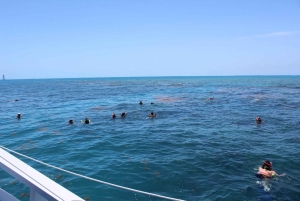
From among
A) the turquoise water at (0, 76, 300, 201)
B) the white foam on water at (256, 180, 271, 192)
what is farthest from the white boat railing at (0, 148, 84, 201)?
the white foam on water at (256, 180, 271, 192)

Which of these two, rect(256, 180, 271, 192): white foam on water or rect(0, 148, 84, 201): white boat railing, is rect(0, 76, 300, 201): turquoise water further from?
rect(0, 148, 84, 201): white boat railing

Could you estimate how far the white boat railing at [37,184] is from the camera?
8.00 ft

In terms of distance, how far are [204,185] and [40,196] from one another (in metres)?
9.97

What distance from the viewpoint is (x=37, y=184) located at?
252 cm

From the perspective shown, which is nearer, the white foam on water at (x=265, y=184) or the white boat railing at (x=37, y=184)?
the white boat railing at (x=37, y=184)

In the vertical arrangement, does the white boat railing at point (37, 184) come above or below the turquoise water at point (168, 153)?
above

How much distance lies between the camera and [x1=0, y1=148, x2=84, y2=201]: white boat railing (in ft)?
8.00

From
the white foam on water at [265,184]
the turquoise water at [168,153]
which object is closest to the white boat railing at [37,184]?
the turquoise water at [168,153]

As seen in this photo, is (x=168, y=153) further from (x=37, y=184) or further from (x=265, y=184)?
(x=37, y=184)

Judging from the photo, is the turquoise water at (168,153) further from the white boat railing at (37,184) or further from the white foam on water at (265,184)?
the white boat railing at (37,184)

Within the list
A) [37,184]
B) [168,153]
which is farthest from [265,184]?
[37,184]

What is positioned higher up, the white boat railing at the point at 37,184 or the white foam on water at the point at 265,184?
the white boat railing at the point at 37,184

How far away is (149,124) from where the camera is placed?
24.7 m

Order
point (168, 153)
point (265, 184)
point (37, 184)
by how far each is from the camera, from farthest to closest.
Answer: point (168, 153) → point (265, 184) → point (37, 184)
